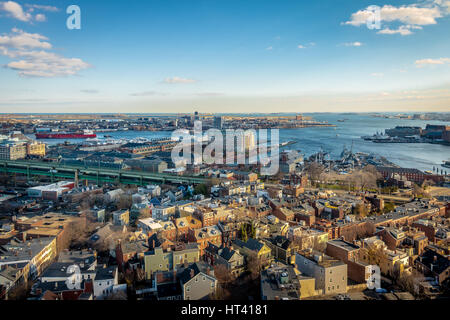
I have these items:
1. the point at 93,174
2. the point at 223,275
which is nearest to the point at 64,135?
the point at 93,174

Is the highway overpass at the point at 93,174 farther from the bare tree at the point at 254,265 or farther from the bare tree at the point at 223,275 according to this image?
the bare tree at the point at 223,275

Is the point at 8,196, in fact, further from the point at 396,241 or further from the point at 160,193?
the point at 396,241

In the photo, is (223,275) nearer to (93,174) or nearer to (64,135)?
(93,174)

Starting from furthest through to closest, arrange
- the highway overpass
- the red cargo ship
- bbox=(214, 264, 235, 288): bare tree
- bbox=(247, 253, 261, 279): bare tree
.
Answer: the red cargo ship < the highway overpass < bbox=(247, 253, 261, 279): bare tree < bbox=(214, 264, 235, 288): bare tree

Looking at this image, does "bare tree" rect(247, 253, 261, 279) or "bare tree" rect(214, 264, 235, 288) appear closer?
"bare tree" rect(214, 264, 235, 288)

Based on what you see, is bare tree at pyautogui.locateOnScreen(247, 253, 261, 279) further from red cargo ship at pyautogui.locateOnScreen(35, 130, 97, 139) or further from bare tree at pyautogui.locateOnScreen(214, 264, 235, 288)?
red cargo ship at pyautogui.locateOnScreen(35, 130, 97, 139)

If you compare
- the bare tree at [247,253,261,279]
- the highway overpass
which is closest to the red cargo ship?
the highway overpass
